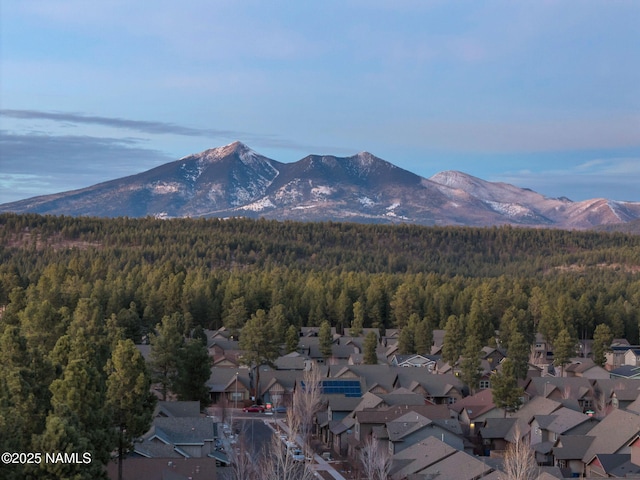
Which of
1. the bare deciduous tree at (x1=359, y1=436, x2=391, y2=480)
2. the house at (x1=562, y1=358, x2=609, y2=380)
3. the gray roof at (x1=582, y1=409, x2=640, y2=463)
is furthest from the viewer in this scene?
the house at (x1=562, y1=358, x2=609, y2=380)

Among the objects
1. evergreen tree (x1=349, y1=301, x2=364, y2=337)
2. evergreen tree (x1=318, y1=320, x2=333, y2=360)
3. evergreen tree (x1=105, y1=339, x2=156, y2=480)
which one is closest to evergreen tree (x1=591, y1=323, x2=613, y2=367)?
evergreen tree (x1=318, y1=320, x2=333, y2=360)

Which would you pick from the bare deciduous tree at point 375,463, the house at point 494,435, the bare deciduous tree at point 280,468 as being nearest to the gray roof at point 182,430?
the bare deciduous tree at point 280,468

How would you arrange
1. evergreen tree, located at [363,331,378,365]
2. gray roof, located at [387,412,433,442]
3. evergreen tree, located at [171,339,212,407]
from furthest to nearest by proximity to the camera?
evergreen tree, located at [363,331,378,365] → evergreen tree, located at [171,339,212,407] → gray roof, located at [387,412,433,442]

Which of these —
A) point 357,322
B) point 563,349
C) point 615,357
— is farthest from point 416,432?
point 357,322

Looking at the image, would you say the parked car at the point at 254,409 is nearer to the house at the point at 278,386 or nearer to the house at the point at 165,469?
the house at the point at 278,386

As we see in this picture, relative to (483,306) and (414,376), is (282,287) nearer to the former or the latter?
(483,306)

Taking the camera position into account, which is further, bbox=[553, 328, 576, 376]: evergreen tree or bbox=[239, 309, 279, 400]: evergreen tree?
bbox=[553, 328, 576, 376]: evergreen tree

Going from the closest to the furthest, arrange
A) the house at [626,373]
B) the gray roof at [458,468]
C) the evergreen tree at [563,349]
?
the gray roof at [458,468]
the house at [626,373]
the evergreen tree at [563,349]

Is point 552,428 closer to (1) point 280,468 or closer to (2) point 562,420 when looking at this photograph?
(2) point 562,420

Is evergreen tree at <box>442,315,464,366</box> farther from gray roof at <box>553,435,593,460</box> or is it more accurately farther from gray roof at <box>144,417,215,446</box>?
gray roof at <box>144,417,215,446</box>
